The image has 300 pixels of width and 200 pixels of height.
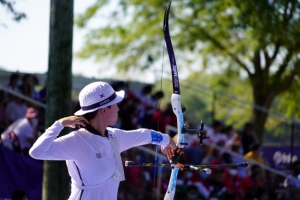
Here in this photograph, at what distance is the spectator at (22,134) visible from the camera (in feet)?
33.0

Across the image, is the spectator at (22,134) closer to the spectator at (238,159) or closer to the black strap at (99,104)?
the black strap at (99,104)

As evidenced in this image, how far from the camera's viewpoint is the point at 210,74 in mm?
22484


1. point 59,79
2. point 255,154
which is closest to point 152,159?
point 255,154

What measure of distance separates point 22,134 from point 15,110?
990mm

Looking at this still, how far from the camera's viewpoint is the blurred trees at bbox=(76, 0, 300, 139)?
12.8m

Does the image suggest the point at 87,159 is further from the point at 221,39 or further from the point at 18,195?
the point at 221,39

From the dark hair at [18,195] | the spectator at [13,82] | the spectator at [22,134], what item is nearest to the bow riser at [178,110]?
the dark hair at [18,195]

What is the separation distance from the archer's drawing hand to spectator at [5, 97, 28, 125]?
5.71m

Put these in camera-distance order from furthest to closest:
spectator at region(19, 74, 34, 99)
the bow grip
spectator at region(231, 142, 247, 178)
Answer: spectator at region(231, 142, 247, 178) < spectator at region(19, 74, 34, 99) < the bow grip

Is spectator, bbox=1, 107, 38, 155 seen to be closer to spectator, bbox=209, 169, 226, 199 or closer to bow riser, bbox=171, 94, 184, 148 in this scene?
spectator, bbox=209, 169, 226, 199

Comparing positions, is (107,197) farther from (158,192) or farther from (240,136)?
(240,136)

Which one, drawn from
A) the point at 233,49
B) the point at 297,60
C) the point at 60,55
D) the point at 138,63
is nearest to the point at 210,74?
the point at 138,63

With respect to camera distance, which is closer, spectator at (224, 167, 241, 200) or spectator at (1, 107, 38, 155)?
spectator at (1, 107, 38, 155)

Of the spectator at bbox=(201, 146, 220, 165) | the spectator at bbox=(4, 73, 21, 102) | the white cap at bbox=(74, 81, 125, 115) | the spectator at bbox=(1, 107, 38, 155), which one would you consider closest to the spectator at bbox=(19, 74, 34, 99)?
the spectator at bbox=(4, 73, 21, 102)
